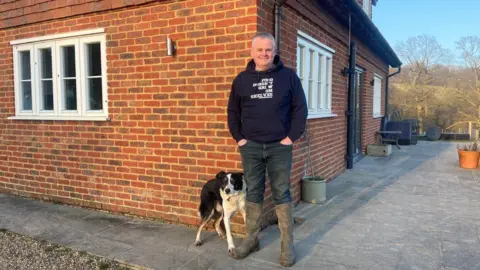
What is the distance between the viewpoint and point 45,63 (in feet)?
18.2

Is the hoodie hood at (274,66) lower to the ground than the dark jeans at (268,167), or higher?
higher

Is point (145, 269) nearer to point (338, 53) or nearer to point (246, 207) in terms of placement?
point (246, 207)

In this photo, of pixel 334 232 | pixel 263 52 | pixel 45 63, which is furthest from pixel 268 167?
pixel 45 63

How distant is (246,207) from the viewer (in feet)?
11.3

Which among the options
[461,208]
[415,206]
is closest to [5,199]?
[415,206]

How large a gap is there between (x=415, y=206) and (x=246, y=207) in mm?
2945

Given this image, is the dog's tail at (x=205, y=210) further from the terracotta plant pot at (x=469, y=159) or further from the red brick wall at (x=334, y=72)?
the terracotta plant pot at (x=469, y=159)

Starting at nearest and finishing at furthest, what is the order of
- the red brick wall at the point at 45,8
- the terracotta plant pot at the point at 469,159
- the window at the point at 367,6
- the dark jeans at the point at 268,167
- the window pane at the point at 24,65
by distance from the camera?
1. the dark jeans at the point at 268,167
2. the red brick wall at the point at 45,8
3. the window pane at the point at 24,65
4. the terracotta plant pot at the point at 469,159
5. the window at the point at 367,6

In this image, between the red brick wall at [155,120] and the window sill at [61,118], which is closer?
the red brick wall at [155,120]

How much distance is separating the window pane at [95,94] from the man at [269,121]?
2556 mm

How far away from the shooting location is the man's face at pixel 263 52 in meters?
3.02

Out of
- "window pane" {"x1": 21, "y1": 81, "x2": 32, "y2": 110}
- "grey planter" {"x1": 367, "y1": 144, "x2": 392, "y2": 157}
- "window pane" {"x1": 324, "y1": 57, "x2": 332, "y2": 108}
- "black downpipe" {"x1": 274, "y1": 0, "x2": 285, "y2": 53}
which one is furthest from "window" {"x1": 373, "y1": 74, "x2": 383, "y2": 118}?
"window pane" {"x1": 21, "y1": 81, "x2": 32, "y2": 110}

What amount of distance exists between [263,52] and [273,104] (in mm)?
439

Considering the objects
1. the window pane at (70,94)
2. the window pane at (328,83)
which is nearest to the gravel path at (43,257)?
the window pane at (70,94)
